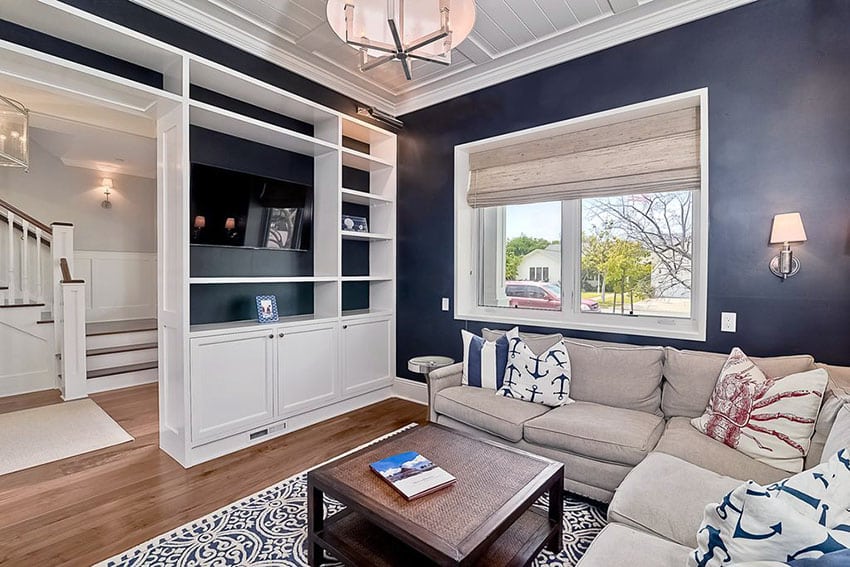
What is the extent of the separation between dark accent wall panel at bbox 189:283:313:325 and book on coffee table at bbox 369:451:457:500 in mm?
2094

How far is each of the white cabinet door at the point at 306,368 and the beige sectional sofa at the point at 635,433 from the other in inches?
41.6

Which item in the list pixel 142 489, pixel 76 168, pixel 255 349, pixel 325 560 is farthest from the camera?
pixel 76 168

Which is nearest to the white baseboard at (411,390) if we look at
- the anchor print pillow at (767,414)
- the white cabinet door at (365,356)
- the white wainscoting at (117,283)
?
the white cabinet door at (365,356)

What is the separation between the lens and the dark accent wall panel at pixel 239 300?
3.18 m

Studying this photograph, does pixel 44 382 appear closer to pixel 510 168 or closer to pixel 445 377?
pixel 445 377

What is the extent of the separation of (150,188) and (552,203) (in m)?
6.52

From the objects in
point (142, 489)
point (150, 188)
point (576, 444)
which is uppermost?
point (150, 188)

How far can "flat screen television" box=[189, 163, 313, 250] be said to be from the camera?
10.1 feet

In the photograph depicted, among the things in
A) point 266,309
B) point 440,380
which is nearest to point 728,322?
point 440,380

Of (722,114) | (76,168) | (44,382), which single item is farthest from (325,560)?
(76,168)

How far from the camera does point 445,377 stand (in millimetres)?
3092

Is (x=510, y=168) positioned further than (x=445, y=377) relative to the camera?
Yes

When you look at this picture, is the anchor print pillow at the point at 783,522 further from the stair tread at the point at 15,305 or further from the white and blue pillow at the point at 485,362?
the stair tread at the point at 15,305

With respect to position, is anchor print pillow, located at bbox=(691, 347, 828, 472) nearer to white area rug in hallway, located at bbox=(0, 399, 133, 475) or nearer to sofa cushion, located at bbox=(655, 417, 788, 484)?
sofa cushion, located at bbox=(655, 417, 788, 484)
